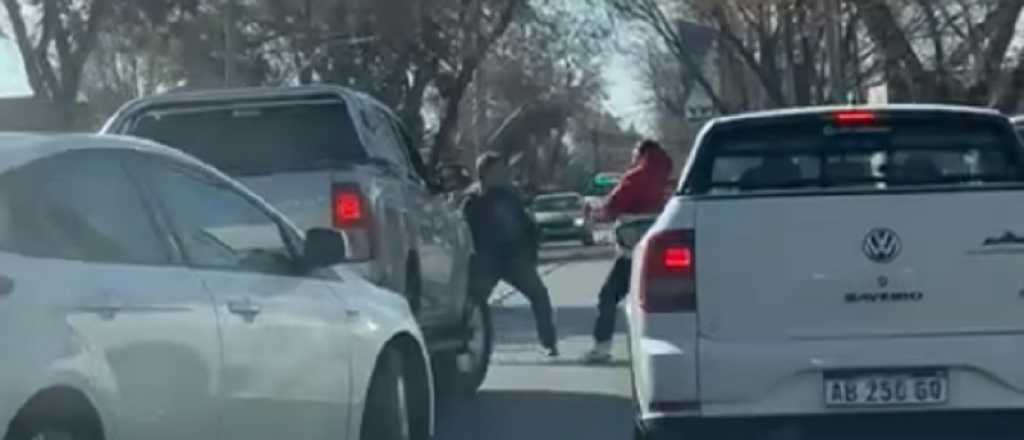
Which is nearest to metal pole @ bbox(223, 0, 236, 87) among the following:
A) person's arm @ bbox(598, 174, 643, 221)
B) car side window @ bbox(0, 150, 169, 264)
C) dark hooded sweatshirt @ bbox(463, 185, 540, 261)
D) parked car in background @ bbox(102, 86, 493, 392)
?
dark hooded sweatshirt @ bbox(463, 185, 540, 261)

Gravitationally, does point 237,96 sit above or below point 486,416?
above

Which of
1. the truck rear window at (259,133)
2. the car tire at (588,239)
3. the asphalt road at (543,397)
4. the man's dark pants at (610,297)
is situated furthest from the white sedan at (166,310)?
the car tire at (588,239)

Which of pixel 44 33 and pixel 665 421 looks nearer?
pixel 665 421

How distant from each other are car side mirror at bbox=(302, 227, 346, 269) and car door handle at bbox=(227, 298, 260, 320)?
2.71ft

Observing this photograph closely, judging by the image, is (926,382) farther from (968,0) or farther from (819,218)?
(968,0)

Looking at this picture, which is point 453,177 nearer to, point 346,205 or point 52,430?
point 346,205

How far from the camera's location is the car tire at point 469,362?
16.5 meters

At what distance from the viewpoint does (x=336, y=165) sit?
47.0ft

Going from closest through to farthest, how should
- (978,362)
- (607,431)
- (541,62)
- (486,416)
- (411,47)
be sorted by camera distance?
(978,362) < (607,431) < (486,416) < (411,47) < (541,62)

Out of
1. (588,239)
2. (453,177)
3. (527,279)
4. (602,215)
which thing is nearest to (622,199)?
(602,215)

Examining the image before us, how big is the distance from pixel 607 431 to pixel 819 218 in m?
4.46

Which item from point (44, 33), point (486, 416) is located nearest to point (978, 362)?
point (486, 416)

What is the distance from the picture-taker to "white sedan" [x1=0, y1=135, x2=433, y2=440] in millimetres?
7844

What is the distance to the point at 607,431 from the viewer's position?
1434 centimetres
